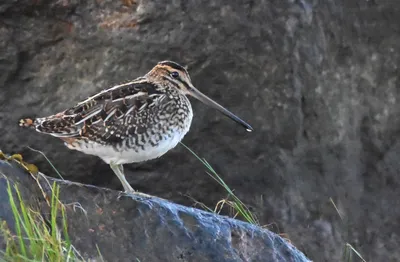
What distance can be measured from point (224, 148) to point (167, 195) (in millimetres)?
448

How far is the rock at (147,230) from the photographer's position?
447 centimetres

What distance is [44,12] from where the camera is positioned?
256 inches

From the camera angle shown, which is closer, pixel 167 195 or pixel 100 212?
pixel 100 212

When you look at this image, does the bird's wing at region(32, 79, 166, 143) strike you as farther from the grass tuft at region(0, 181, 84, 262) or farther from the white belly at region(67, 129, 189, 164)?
the grass tuft at region(0, 181, 84, 262)

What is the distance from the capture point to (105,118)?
5.41 metres

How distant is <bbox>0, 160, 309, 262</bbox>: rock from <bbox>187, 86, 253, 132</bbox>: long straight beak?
45.6 inches

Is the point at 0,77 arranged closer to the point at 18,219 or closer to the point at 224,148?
the point at 224,148

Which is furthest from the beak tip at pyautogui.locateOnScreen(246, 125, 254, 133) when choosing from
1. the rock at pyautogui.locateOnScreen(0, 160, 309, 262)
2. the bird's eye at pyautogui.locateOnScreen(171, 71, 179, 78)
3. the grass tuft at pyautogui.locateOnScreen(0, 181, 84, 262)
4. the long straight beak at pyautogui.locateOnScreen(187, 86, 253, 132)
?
the grass tuft at pyautogui.locateOnScreen(0, 181, 84, 262)

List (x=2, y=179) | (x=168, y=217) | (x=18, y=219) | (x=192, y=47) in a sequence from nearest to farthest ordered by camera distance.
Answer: (x=18, y=219), (x=2, y=179), (x=168, y=217), (x=192, y=47)

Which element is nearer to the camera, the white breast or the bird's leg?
the white breast

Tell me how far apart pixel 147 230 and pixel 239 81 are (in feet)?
6.74

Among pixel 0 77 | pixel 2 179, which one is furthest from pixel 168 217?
pixel 0 77

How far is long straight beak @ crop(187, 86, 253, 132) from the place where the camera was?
5887 mm

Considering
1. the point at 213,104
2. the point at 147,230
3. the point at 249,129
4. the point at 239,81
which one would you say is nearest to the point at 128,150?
the point at 213,104
